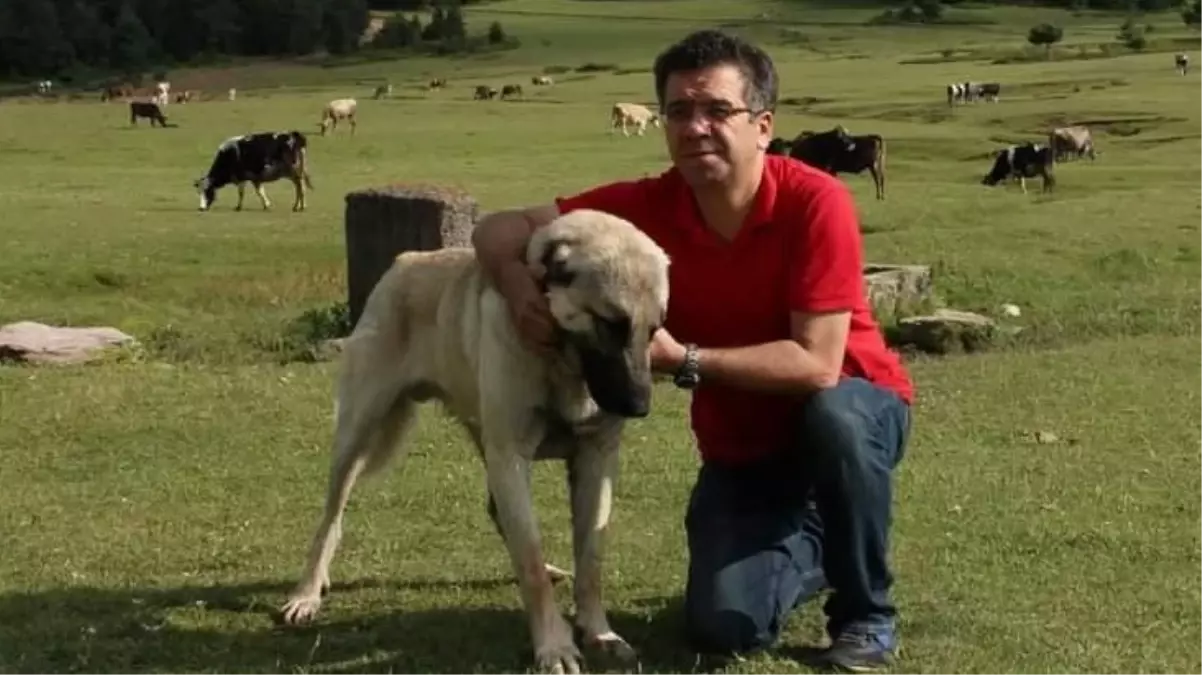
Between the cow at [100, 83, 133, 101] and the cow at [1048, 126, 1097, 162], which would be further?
the cow at [100, 83, 133, 101]

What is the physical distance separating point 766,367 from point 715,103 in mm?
881

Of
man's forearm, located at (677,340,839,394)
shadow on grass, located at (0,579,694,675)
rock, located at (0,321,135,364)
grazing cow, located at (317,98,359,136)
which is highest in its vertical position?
man's forearm, located at (677,340,839,394)

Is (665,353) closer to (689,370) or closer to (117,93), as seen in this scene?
(689,370)

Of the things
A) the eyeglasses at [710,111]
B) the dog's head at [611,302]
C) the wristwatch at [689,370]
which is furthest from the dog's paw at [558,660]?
the eyeglasses at [710,111]

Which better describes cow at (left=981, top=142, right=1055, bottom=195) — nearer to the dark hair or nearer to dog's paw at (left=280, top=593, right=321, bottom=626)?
dog's paw at (left=280, top=593, right=321, bottom=626)

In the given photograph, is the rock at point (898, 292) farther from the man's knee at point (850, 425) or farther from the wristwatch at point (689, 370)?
the wristwatch at point (689, 370)

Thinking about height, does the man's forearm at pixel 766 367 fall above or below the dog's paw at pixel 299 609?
above

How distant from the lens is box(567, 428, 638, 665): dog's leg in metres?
5.99

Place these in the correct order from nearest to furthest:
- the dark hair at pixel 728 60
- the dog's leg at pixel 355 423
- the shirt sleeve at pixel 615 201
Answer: the dark hair at pixel 728 60
the shirt sleeve at pixel 615 201
the dog's leg at pixel 355 423

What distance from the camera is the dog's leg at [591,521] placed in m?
5.99

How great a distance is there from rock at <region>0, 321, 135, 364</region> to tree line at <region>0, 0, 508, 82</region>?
9851 centimetres

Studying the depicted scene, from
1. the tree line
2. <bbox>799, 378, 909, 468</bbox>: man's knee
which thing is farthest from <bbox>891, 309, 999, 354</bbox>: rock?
the tree line

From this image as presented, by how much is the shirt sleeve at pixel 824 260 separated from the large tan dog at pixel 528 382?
0.52 m

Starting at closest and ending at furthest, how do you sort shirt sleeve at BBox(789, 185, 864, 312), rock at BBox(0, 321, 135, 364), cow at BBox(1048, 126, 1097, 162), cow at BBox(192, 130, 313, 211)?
shirt sleeve at BBox(789, 185, 864, 312) → rock at BBox(0, 321, 135, 364) → cow at BBox(192, 130, 313, 211) → cow at BBox(1048, 126, 1097, 162)
